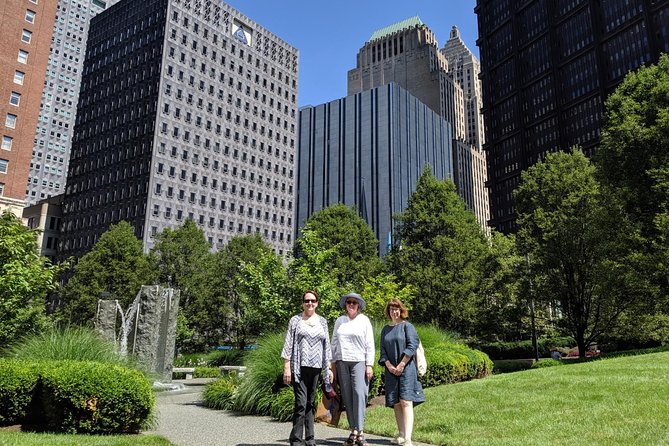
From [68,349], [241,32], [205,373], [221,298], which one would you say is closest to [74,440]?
[68,349]

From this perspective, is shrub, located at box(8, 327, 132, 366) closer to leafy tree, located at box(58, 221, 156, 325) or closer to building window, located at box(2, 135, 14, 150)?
leafy tree, located at box(58, 221, 156, 325)

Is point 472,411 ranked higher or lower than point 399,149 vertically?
lower

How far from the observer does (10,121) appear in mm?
51000

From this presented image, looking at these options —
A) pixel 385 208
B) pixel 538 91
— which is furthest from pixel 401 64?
pixel 538 91

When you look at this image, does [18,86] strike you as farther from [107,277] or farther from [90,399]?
[90,399]

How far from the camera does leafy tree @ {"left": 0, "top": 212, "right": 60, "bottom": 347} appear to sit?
17297 millimetres

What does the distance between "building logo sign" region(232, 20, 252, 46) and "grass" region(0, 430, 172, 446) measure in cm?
10543

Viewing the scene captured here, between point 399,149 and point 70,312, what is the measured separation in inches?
4228

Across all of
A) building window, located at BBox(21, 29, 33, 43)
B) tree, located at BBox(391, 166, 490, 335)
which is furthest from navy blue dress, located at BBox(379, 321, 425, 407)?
building window, located at BBox(21, 29, 33, 43)

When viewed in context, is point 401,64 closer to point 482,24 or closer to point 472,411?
point 482,24

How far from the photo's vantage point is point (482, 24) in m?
110

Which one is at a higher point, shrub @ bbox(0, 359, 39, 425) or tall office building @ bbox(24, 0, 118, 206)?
tall office building @ bbox(24, 0, 118, 206)

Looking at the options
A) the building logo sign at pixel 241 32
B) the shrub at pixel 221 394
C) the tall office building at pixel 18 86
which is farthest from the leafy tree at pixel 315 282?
the building logo sign at pixel 241 32

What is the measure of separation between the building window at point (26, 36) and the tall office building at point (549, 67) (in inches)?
3163
